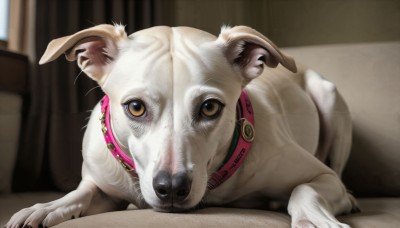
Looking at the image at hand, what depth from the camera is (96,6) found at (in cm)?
221

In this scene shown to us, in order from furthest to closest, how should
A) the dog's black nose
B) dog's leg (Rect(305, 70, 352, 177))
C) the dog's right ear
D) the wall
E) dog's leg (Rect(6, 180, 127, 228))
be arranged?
the wall → dog's leg (Rect(305, 70, 352, 177)) → the dog's right ear → dog's leg (Rect(6, 180, 127, 228)) → the dog's black nose

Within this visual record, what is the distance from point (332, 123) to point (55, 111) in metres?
1.10

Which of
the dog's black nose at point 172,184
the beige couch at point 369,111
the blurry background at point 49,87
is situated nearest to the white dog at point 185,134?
the dog's black nose at point 172,184

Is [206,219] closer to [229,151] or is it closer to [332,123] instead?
[229,151]

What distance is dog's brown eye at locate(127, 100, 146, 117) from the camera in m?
1.12

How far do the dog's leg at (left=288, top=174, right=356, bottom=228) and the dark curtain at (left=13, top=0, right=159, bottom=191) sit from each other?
1027 mm

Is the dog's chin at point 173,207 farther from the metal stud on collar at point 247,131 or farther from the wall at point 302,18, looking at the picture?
the wall at point 302,18

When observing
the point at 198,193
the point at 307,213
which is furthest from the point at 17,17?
the point at 307,213

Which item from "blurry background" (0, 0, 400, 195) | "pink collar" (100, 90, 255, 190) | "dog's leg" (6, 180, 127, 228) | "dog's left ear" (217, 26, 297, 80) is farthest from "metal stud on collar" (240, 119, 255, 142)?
"blurry background" (0, 0, 400, 195)

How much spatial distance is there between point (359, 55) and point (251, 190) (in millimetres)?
1022

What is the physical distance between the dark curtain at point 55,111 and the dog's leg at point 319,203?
3.37 feet

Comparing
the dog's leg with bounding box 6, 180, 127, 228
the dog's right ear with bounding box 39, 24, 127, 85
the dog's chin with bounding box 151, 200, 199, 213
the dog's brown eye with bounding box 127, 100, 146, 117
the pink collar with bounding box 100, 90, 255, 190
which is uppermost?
the dog's right ear with bounding box 39, 24, 127, 85

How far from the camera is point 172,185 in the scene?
101 cm

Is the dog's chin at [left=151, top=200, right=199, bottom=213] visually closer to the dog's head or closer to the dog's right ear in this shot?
the dog's head
